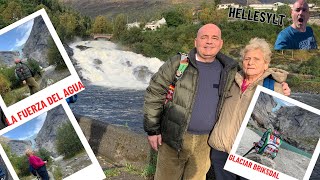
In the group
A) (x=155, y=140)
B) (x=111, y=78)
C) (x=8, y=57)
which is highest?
(x=8, y=57)

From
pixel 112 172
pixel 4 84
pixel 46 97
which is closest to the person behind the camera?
pixel 46 97

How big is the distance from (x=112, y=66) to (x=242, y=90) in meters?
21.3

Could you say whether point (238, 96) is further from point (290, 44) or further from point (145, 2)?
point (145, 2)

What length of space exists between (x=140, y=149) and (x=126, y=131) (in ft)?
0.93

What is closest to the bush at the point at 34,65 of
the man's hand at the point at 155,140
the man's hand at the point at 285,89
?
the man's hand at the point at 155,140

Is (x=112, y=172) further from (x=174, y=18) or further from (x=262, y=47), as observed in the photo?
(x=174, y=18)

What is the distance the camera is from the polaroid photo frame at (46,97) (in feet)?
9.05

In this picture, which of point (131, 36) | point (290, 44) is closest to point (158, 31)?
point (131, 36)

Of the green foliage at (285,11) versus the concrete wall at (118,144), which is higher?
Answer: the concrete wall at (118,144)

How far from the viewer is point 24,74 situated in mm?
2914

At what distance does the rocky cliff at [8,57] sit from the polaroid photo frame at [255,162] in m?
1.44

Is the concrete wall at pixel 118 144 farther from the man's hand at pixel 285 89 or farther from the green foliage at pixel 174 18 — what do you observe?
the green foliage at pixel 174 18

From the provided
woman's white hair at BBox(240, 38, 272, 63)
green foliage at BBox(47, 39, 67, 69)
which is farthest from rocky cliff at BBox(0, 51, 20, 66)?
woman's white hair at BBox(240, 38, 272, 63)

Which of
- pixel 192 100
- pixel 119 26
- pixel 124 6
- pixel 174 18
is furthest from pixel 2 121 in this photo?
pixel 124 6
